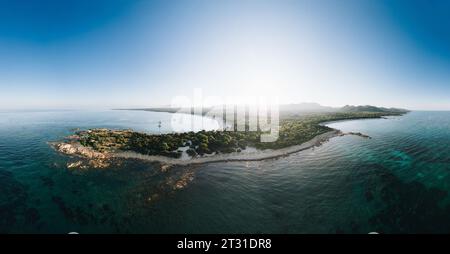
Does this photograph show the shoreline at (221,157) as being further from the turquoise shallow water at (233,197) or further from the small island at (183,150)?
the turquoise shallow water at (233,197)

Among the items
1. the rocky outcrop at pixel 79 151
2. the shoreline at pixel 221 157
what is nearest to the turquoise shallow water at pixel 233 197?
the shoreline at pixel 221 157

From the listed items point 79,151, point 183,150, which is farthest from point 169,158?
point 79,151

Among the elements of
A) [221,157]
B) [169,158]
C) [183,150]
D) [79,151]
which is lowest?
[221,157]

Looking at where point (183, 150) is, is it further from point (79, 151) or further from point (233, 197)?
point (79, 151)

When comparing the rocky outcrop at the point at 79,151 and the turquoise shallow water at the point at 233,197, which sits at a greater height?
the rocky outcrop at the point at 79,151

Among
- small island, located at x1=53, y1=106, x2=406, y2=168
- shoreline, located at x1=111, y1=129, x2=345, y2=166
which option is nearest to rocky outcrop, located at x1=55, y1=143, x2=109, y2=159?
small island, located at x1=53, y1=106, x2=406, y2=168

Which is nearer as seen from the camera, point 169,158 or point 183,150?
point 169,158

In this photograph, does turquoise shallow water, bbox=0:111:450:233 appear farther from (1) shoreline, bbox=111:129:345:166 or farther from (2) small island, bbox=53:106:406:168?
(2) small island, bbox=53:106:406:168

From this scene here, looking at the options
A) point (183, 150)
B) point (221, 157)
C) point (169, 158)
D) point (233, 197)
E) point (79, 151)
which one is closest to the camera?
point (233, 197)
